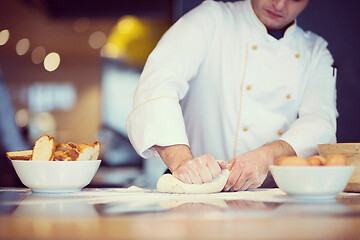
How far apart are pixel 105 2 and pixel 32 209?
4.88 meters

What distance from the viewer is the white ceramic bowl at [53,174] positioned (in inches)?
49.4

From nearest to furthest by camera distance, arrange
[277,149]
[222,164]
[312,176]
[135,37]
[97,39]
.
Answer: [312,176]
[222,164]
[277,149]
[135,37]
[97,39]

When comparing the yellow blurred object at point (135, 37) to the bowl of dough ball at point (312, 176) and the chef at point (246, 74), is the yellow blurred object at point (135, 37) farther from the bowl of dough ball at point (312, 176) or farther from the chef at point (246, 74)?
the bowl of dough ball at point (312, 176)

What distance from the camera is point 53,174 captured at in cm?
126

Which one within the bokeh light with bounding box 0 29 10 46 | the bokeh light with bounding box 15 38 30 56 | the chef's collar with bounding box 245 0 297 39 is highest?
the bokeh light with bounding box 0 29 10 46

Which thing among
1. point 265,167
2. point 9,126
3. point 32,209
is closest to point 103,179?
point 9,126

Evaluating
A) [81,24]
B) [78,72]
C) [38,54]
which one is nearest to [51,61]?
[38,54]

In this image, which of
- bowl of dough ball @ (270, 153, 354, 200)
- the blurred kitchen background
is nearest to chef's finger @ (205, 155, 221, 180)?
bowl of dough ball @ (270, 153, 354, 200)

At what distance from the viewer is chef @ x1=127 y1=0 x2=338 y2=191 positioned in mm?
1831

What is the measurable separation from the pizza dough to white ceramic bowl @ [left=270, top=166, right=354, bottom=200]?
25 cm

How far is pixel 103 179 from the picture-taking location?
5242 mm

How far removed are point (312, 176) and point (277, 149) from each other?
544 millimetres

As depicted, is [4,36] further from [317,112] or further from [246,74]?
[317,112]

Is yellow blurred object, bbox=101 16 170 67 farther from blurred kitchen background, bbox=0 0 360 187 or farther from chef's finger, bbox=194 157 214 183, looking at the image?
chef's finger, bbox=194 157 214 183
